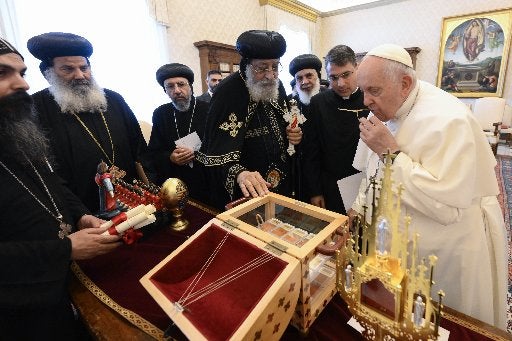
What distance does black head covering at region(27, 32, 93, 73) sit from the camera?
7.71ft

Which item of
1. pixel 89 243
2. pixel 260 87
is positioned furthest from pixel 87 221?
pixel 260 87

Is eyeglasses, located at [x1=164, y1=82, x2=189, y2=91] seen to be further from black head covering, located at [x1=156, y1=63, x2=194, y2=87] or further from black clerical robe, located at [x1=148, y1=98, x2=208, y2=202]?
black clerical robe, located at [x1=148, y1=98, x2=208, y2=202]

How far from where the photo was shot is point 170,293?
42.3 inches

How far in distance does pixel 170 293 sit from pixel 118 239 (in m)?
0.53

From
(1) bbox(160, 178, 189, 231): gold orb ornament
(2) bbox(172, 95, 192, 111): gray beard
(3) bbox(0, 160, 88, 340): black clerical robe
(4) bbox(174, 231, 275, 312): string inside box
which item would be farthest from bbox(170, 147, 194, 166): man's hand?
(4) bbox(174, 231, 275, 312): string inside box

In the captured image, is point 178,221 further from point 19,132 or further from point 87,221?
point 19,132

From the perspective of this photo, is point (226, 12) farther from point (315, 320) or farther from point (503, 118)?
point (503, 118)

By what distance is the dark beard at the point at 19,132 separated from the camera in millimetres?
1531

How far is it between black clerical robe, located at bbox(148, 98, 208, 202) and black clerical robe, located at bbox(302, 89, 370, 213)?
1191 mm

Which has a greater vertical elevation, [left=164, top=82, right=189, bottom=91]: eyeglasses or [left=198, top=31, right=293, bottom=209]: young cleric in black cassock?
[left=164, top=82, right=189, bottom=91]: eyeglasses

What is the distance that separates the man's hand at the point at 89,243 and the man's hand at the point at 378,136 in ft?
4.56

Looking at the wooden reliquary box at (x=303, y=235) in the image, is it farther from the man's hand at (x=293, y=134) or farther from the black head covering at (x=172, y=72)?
the black head covering at (x=172, y=72)

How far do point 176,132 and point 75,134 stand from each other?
3.59 feet

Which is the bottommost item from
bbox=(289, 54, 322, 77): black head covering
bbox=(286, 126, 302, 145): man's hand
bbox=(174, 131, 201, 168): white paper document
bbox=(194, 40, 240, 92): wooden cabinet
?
bbox=(174, 131, 201, 168): white paper document
